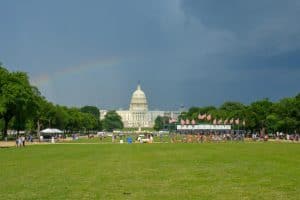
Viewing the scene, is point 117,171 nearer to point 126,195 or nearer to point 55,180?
point 55,180

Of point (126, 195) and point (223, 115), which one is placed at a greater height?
point (223, 115)

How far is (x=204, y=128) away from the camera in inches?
5645

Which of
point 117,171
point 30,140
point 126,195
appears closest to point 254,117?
point 30,140

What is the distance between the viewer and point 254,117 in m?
148

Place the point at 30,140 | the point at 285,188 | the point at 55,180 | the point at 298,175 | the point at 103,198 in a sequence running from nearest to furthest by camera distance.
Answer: the point at 103,198 → the point at 285,188 → the point at 55,180 → the point at 298,175 → the point at 30,140

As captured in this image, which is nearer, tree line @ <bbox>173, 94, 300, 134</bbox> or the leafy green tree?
the leafy green tree

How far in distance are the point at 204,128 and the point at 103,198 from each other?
12759cm

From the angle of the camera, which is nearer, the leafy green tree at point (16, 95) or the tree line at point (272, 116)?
the leafy green tree at point (16, 95)

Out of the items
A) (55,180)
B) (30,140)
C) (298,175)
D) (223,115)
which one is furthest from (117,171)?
(223,115)

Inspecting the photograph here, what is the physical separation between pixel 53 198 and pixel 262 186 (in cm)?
694

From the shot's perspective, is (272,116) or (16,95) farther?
(272,116)

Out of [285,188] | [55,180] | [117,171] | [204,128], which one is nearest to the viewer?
[285,188]

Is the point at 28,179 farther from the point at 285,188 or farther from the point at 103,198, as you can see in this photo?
the point at 285,188

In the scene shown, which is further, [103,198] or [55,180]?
[55,180]
